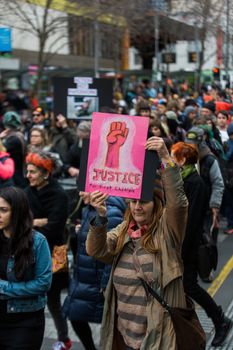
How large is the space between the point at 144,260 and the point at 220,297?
11.7 ft

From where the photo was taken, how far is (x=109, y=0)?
822 inches

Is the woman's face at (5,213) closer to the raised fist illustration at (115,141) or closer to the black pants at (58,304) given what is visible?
the raised fist illustration at (115,141)

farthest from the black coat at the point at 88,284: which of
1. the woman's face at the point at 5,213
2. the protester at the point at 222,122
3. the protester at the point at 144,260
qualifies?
the protester at the point at 222,122

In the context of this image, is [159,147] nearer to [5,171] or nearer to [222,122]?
[5,171]

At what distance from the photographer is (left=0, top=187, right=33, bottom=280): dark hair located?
13.5 feet

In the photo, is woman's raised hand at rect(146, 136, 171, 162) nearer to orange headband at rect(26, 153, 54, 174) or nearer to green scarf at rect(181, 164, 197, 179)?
orange headband at rect(26, 153, 54, 174)

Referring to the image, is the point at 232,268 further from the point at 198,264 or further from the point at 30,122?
the point at 30,122

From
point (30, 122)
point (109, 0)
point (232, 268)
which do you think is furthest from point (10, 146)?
point (109, 0)

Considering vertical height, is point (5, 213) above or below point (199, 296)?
above

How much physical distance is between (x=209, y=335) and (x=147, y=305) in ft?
8.11

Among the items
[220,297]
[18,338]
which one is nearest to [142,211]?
[18,338]

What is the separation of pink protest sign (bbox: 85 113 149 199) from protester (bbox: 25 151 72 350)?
1.99 metres

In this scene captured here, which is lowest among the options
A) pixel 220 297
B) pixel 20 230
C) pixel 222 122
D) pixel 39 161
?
pixel 220 297

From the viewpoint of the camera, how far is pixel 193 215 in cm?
590
